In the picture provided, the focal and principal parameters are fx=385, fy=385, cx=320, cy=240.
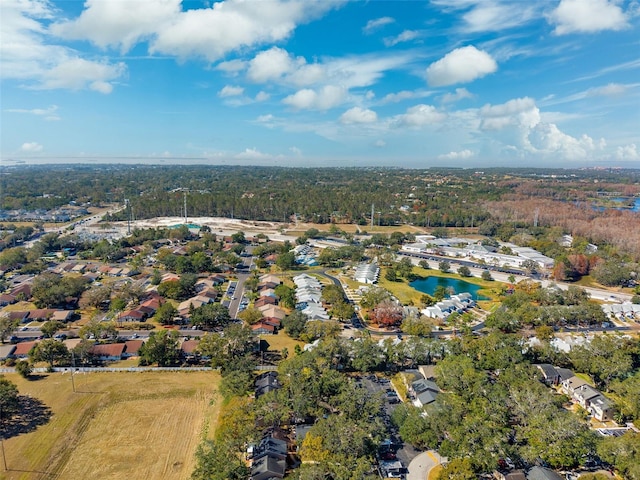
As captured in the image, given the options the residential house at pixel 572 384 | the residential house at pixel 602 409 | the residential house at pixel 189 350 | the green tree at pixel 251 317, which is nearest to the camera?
the residential house at pixel 602 409

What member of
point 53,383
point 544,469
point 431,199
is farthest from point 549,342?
point 431,199

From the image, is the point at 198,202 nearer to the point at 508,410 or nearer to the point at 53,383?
the point at 53,383

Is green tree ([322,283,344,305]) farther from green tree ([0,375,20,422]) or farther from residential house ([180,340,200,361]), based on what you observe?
green tree ([0,375,20,422])

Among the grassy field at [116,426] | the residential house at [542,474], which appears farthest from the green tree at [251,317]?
the residential house at [542,474]

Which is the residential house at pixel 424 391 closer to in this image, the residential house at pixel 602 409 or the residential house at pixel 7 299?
the residential house at pixel 602 409

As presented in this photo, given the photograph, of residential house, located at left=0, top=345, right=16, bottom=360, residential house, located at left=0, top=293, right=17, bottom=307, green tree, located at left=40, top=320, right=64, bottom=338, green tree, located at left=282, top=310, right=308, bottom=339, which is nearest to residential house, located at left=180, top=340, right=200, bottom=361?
green tree, located at left=282, top=310, right=308, bottom=339

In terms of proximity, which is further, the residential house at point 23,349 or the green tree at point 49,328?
the green tree at point 49,328
